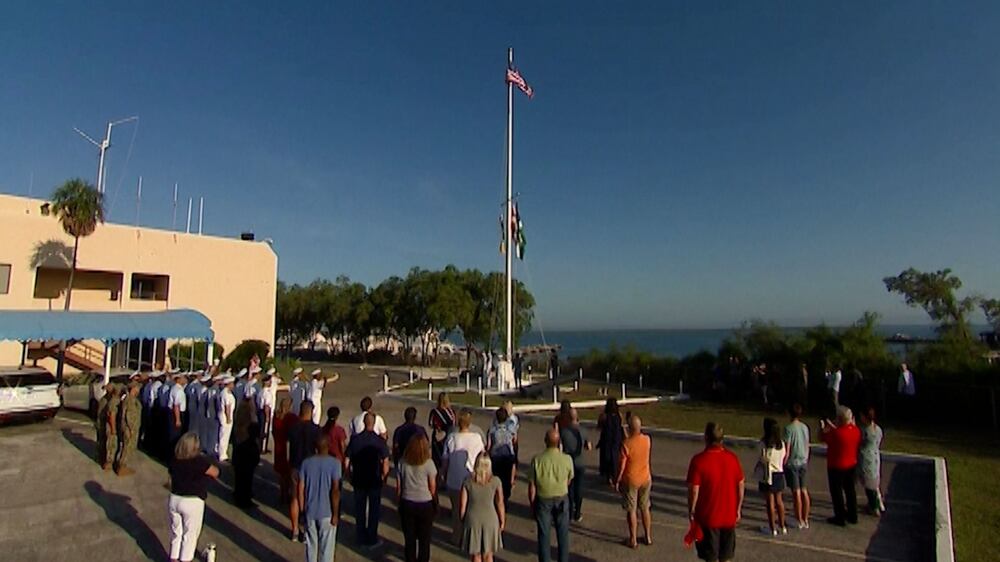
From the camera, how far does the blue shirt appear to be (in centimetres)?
596

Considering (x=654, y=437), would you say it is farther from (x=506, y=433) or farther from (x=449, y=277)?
(x=449, y=277)

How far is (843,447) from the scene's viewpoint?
306 inches

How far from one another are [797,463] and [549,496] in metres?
3.70

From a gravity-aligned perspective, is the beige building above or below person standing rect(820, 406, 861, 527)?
above

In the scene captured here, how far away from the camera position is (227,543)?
732 cm

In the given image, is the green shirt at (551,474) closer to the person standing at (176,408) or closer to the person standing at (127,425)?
the person standing at (127,425)

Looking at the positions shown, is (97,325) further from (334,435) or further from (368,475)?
(368,475)

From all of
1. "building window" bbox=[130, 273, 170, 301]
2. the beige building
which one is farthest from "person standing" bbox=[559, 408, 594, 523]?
"building window" bbox=[130, 273, 170, 301]

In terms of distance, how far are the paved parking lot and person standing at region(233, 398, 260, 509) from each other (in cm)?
27

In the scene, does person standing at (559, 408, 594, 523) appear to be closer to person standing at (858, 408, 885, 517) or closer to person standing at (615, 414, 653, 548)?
person standing at (615, 414, 653, 548)

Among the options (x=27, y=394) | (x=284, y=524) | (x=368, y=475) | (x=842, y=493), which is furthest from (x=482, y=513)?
(x=27, y=394)

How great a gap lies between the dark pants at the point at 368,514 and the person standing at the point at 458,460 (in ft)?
2.89

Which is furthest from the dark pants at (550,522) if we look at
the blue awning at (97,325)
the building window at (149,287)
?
the building window at (149,287)

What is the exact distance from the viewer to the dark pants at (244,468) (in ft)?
28.1
